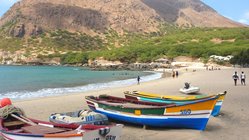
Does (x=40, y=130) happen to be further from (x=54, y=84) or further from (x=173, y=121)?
(x=54, y=84)

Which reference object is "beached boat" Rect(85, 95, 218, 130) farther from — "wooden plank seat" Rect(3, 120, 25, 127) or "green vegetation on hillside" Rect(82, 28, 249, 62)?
"green vegetation on hillside" Rect(82, 28, 249, 62)

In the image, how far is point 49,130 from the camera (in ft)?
33.8

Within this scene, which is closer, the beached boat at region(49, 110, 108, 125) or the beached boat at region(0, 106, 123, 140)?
the beached boat at region(0, 106, 123, 140)

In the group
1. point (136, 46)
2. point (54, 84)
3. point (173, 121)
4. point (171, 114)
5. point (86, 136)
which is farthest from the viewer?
point (136, 46)

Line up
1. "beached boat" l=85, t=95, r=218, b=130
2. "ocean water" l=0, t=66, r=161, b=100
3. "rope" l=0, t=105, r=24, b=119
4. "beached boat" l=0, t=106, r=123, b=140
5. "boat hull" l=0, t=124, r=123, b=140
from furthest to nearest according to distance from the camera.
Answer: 1. "ocean water" l=0, t=66, r=161, b=100
2. "beached boat" l=85, t=95, r=218, b=130
3. "rope" l=0, t=105, r=24, b=119
4. "beached boat" l=0, t=106, r=123, b=140
5. "boat hull" l=0, t=124, r=123, b=140

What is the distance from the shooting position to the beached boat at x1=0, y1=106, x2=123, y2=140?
9.25 meters

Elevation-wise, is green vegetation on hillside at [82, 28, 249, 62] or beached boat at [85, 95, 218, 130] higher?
green vegetation on hillside at [82, 28, 249, 62]

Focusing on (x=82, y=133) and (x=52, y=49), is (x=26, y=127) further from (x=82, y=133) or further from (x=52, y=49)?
(x=52, y=49)

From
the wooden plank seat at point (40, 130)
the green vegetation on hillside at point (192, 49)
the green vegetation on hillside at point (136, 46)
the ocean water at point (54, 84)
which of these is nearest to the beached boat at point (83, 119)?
the wooden plank seat at point (40, 130)

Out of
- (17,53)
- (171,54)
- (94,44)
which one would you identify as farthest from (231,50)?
(17,53)

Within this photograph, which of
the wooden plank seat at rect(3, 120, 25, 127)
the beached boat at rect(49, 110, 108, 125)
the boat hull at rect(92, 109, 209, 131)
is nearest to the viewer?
the wooden plank seat at rect(3, 120, 25, 127)

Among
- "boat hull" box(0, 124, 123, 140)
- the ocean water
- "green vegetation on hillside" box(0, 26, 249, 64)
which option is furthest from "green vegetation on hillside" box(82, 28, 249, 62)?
"boat hull" box(0, 124, 123, 140)

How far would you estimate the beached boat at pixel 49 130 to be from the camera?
9255 millimetres

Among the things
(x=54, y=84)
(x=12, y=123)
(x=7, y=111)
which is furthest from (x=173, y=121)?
(x=54, y=84)
